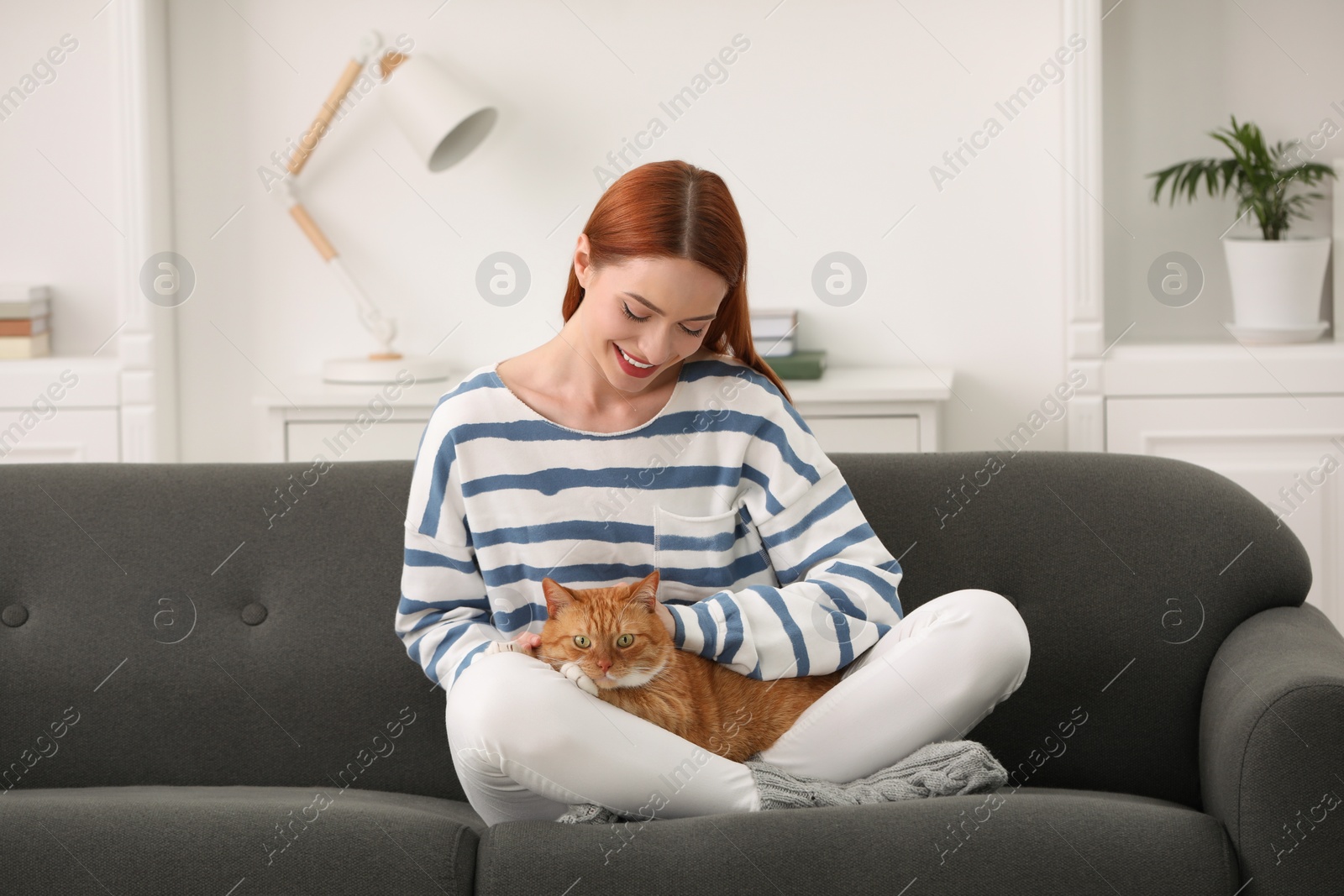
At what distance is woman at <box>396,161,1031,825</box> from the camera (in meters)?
1.30

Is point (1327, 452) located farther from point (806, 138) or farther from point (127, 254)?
point (127, 254)

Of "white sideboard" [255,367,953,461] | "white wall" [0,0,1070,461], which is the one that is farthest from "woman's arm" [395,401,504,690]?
"white wall" [0,0,1070,461]

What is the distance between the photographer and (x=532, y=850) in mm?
1229

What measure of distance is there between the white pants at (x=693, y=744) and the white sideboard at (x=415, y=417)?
1063 millimetres

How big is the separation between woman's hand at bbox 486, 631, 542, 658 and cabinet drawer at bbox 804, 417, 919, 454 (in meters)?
1.22

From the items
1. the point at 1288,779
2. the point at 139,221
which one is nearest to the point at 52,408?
the point at 139,221

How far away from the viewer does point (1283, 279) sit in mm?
2564

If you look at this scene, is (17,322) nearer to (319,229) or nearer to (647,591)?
(319,229)

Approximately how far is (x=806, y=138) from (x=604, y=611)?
1.71 meters

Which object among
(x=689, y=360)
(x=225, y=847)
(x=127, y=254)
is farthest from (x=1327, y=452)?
(x=127, y=254)

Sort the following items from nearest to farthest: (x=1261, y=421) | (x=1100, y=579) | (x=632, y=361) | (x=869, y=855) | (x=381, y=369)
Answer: (x=869, y=855), (x=632, y=361), (x=1100, y=579), (x=1261, y=421), (x=381, y=369)

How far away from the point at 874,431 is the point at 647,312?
3.88ft

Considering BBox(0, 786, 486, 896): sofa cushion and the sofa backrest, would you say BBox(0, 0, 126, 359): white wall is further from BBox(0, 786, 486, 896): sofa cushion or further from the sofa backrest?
BBox(0, 786, 486, 896): sofa cushion

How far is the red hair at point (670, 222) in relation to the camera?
55.2 inches
